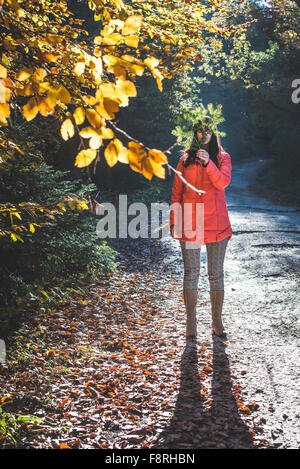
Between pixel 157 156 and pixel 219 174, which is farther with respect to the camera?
pixel 219 174

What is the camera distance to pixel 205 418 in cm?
312

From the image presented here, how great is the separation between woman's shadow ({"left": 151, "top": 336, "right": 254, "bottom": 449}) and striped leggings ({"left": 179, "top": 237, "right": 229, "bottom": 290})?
2.72 ft

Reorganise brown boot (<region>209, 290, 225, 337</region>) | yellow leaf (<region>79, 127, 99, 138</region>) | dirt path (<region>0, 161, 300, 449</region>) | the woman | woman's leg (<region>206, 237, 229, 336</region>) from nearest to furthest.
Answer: yellow leaf (<region>79, 127, 99, 138</region>) < dirt path (<region>0, 161, 300, 449</region>) < the woman < woman's leg (<region>206, 237, 229, 336</region>) < brown boot (<region>209, 290, 225, 337</region>)

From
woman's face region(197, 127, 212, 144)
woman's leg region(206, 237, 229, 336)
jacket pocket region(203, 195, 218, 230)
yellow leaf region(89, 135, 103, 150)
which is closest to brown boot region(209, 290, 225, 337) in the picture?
woman's leg region(206, 237, 229, 336)

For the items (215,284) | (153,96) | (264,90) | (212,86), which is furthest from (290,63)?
(212,86)

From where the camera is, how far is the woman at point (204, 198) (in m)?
4.02

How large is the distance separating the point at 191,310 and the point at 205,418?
1395 millimetres

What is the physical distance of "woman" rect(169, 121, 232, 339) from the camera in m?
4.02

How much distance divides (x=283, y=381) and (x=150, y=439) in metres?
1.42

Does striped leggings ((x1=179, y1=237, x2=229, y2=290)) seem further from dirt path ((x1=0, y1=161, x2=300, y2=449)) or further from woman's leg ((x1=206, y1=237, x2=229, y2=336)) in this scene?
dirt path ((x1=0, y1=161, x2=300, y2=449))

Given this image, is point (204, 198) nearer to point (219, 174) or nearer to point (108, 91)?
point (219, 174)

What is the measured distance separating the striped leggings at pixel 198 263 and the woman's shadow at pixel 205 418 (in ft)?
2.72

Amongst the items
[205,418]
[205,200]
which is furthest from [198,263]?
[205,418]

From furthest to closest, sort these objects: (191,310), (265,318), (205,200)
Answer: (265,318) → (191,310) → (205,200)
